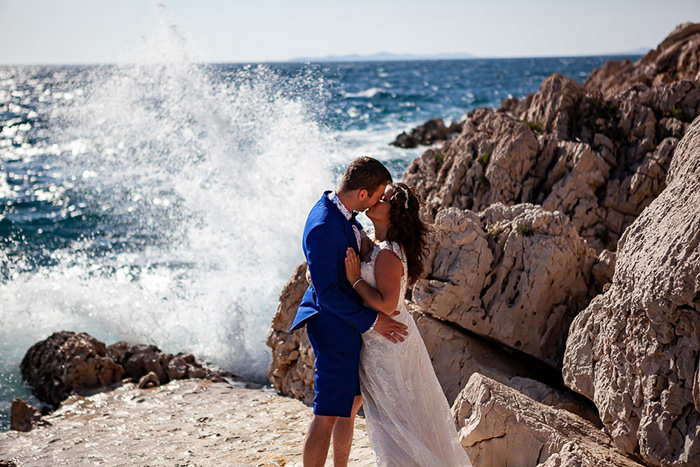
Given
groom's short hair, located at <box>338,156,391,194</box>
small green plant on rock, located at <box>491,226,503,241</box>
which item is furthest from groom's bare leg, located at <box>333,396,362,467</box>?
small green plant on rock, located at <box>491,226,503,241</box>

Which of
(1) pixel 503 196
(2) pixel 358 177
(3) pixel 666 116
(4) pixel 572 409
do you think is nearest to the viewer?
(2) pixel 358 177

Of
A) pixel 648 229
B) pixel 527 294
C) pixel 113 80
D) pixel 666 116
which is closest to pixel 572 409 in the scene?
pixel 527 294

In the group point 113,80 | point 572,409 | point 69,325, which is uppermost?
point 113,80

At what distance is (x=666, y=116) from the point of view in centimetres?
938

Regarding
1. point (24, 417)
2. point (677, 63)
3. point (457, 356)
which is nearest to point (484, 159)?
point (457, 356)

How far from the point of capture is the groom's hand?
11.8ft

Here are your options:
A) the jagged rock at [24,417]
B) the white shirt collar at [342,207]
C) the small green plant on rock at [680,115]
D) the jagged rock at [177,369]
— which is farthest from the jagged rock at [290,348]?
the small green plant on rock at [680,115]

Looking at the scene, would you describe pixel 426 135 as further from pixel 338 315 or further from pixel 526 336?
pixel 338 315

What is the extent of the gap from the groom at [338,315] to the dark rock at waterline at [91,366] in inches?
166

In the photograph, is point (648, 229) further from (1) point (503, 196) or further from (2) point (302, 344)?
(1) point (503, 196)

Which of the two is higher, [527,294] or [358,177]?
[358,177]

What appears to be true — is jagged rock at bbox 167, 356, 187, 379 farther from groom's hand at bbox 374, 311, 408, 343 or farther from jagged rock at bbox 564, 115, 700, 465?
jagged rock at bbox 564, 115, 700, 465

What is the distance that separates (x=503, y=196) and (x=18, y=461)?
659 cm

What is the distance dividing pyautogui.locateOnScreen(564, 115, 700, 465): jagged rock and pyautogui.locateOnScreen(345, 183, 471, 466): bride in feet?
3.70
